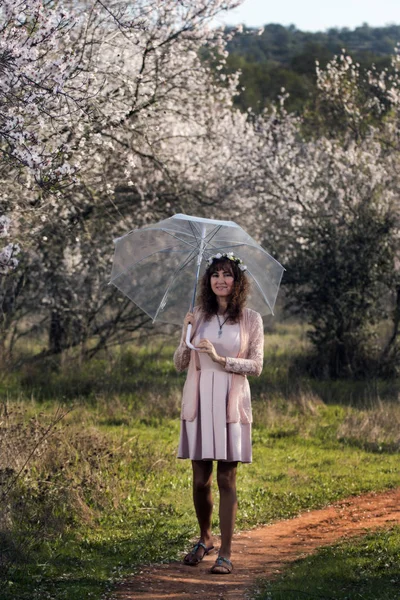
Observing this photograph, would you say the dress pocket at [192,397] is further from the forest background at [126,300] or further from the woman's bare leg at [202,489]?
the forest background at [126,300]

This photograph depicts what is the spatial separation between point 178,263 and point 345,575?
2.60m

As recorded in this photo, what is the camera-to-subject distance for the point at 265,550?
7.58 meters

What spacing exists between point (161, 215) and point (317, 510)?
26.8 ft

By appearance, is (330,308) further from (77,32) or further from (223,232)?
(223,232)

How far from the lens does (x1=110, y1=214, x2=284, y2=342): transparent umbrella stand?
23.7 feet

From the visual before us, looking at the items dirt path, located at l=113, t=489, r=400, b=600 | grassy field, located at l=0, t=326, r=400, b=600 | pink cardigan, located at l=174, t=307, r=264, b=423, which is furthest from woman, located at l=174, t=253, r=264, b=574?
grassy field, located at l=0, t=326, r=400, b=600

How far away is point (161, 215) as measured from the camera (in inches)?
645

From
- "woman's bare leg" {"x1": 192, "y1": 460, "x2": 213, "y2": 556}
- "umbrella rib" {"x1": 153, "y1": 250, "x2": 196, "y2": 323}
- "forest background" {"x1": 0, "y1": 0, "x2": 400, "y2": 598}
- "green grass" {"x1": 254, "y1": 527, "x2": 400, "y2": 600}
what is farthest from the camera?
"forest background" {"x1": 0, "y1": 0, "x2": 400, "y2": 598}

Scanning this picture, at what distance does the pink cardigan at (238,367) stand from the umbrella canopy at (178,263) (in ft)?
1.35

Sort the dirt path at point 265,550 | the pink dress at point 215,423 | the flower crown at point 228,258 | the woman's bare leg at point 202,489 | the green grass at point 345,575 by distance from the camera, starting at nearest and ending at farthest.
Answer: the green grass at point 345,575, the dirt path at point 265,550, the pink dress at point 215,423, the woman's bare leg at point 202,489, the flower crown at point 228,258

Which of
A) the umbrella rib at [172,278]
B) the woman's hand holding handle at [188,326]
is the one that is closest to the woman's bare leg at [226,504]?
the woman's hand holding handle at [188,326]

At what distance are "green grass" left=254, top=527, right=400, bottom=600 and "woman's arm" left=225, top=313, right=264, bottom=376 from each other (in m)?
1.42

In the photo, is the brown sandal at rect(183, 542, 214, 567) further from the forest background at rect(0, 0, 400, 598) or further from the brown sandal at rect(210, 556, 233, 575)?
the forest background at rect(0, 0, 400, 598)

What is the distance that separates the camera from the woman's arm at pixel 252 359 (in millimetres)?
6711
